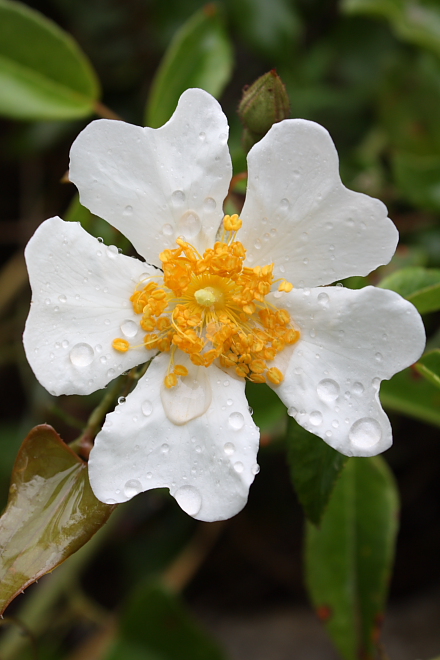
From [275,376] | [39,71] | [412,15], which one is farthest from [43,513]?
[412,15]

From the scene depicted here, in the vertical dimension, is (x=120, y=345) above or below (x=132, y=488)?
above

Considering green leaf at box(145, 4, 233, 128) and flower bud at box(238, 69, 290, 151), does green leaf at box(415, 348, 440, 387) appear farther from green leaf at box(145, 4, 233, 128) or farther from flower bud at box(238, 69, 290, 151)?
green leaf at box(145, 4, 233, 128)

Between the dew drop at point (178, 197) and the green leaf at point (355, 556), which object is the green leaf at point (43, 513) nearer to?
the dew drop at point (178, 197)

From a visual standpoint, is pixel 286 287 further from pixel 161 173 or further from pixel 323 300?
pixel 161 173

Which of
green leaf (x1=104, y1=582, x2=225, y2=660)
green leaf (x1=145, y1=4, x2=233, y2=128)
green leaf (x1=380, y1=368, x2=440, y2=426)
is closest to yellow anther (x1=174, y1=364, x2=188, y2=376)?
green leaf (x1=380, y1=368, x2=440, y2=426)

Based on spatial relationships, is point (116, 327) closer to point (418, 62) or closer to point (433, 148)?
point (433, 148)

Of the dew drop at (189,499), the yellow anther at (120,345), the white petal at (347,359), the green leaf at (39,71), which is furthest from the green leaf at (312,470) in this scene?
the green leaf at (39,71)

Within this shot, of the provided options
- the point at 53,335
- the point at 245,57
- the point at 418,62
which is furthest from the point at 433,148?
the point at 53,335
